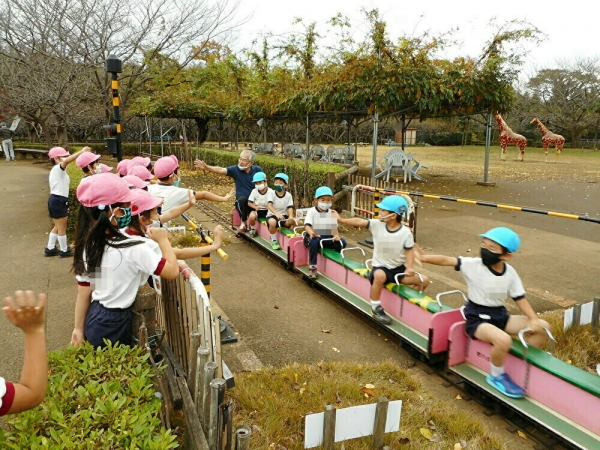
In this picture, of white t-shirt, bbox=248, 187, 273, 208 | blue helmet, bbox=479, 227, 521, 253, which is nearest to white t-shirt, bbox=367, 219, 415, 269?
blue helmet, bbox=479, 227, 521, 253

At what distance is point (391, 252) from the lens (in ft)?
16.2

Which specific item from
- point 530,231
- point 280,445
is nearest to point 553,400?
point 280,445

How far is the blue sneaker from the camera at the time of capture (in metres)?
3.64

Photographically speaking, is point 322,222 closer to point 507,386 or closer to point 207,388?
point 507,386

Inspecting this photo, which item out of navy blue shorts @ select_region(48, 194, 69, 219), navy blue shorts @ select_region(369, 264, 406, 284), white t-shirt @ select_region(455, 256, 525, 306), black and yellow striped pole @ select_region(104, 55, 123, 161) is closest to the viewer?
white t-shirt @ select_region(455, 256, 525, 306)

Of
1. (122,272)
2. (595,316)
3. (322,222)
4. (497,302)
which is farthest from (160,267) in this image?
(595,316)

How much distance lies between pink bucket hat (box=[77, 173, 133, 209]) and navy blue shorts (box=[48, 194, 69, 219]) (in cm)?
506

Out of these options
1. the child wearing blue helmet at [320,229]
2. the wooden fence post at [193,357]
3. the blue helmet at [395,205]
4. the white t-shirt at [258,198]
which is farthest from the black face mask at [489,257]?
the white t-shirt at [258,198]

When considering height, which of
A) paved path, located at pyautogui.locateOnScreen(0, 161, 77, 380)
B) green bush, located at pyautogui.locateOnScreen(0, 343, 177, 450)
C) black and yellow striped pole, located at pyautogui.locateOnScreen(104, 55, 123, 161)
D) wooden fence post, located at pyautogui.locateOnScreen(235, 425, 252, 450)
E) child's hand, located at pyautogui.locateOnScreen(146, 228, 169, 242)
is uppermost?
black and yellow striped pole, located at pyautogui.locateOnScreen(104, 55, 123, 161)

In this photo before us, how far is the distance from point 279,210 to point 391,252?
11.7ft

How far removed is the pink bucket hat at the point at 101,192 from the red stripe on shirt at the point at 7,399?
1354 millimetres

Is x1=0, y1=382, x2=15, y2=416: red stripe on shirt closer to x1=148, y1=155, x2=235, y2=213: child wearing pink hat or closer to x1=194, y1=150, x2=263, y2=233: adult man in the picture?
x1=148, y1=155, x2=235, y2=213: child wearing pink hat

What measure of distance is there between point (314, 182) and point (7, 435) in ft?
34.0

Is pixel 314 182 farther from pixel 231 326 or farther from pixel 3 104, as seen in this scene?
pixel 3 104
